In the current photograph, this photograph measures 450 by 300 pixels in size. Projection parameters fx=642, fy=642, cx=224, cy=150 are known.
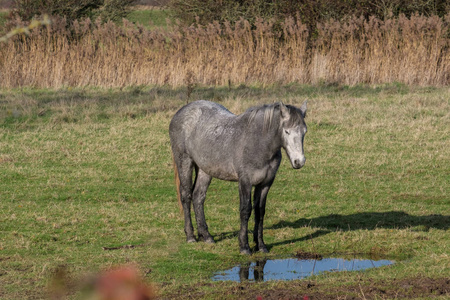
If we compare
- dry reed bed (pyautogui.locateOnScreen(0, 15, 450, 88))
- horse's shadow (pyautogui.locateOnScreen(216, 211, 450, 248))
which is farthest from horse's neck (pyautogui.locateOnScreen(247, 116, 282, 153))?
dry reed bed (pyautogui.locateOnScreen(0, 15, 450, 88))

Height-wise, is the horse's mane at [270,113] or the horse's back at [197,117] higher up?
the horse's mane at [270,113]

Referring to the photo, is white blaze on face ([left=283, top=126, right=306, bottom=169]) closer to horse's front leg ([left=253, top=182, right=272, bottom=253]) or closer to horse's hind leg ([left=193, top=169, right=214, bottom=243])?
horse's front leg ([left=253, top=182, right=272, bottom=253])

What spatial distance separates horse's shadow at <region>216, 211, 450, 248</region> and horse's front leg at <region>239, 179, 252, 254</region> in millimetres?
777

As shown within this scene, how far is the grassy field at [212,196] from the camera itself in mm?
6160

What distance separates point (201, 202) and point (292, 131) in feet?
5.50

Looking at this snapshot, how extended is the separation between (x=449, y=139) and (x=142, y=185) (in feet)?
21.3

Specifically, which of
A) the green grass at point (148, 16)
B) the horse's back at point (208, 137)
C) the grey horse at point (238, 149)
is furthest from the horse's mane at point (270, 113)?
the green grass at point (148, 16)

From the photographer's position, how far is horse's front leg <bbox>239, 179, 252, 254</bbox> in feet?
22.8

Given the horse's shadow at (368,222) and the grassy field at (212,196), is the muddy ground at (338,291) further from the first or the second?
the horse's shadow at (368,222)

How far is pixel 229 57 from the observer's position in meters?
19.3

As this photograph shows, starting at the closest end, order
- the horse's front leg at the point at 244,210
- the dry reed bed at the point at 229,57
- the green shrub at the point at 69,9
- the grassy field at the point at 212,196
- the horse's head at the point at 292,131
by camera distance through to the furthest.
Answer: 1. the grassy field at the point at 212,196
2. the horse's head at the point at 292,131
3. the horse's front leg at the point at 244,210
4. the dry reed bed at the point at 229,57
5. the green shrub at the point at 69,9

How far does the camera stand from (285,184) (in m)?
10.4

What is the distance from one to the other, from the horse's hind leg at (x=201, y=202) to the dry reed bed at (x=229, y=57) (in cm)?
1115

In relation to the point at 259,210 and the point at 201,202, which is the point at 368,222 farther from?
the point at 201,202
